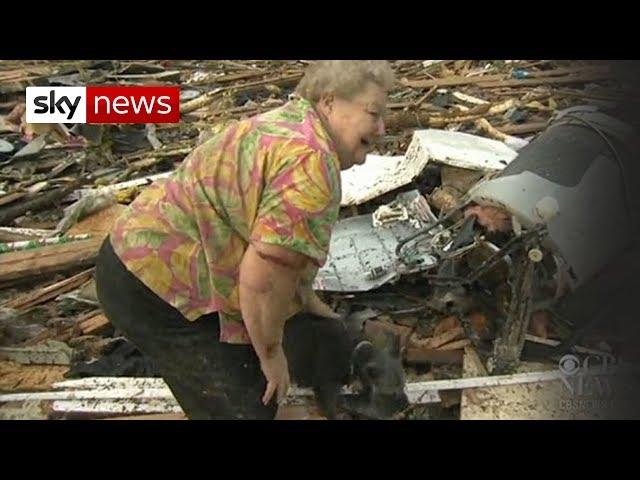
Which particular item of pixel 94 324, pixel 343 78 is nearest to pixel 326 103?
pixel 343 78

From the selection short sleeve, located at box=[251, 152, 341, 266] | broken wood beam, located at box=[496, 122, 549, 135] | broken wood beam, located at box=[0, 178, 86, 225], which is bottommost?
broken wood beam, located at box=[0, 178, 86, 225]

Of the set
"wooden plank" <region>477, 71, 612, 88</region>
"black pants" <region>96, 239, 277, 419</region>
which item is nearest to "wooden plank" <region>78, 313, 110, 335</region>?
"black pants" <region>96, 239, 277, 419</region>

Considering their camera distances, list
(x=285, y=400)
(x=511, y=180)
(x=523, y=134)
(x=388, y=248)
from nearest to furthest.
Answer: (x=285, y=400) < (x=511, y=180) < (x=388, y=248) < (x=523, y=134)

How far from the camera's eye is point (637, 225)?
6.52 feet

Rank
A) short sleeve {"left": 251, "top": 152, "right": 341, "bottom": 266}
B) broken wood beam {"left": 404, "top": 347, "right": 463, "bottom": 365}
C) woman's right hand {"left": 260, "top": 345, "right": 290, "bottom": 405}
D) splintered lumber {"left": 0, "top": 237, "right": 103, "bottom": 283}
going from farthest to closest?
1. splintered lumber {"left": 0, "top": 237, "right": 103, "bottom": 283}
2. broken wood beam {"left": 404, "top": 347, "right": 463, "bottom": 365}
3. woman's right hand {"left": 260, "top": 345, "right": 290, "bottom": 405}
4. short sleeve {"left": 251, "top": 152, "right": 341, "bottom": 266}

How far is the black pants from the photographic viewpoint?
63.9 inches

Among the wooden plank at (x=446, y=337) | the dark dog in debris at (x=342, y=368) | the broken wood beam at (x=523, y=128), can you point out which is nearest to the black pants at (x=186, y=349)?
the dark dog in debris at (x=342, y=368)

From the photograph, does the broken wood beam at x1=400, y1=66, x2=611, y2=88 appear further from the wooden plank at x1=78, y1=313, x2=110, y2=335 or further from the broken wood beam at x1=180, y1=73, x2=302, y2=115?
the wooden plank at x1=78, y1=313, x2=110, y2=335

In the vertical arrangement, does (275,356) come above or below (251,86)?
below

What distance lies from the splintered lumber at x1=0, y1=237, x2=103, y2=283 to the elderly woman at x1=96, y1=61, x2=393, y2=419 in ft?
2.35

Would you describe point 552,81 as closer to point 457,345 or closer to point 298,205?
point 457,345
